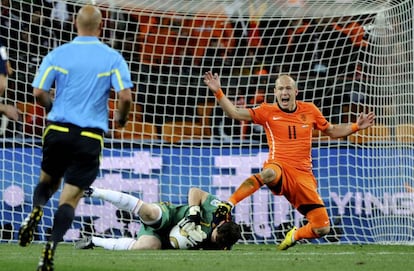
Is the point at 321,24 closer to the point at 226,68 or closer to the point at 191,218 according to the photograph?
the point at 226,68

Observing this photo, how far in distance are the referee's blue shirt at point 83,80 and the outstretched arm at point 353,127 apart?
4.06m

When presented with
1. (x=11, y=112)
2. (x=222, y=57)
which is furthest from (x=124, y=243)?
(x=222, y=57)

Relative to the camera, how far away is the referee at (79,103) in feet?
20.5

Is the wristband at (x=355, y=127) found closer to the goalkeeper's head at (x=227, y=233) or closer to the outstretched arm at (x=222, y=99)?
the outstretched arm at (x=222, y=99)

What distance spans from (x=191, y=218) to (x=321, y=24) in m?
4.05

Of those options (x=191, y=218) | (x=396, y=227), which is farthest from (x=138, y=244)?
(x=396, y=227)

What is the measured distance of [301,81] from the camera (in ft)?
41.7

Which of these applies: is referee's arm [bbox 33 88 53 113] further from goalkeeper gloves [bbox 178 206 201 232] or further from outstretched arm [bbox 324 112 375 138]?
outstretched arm [bbox 324 112 375 138]

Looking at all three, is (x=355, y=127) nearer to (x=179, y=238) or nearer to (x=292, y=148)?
(x=292, y=148)

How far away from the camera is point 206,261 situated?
7.59 meters

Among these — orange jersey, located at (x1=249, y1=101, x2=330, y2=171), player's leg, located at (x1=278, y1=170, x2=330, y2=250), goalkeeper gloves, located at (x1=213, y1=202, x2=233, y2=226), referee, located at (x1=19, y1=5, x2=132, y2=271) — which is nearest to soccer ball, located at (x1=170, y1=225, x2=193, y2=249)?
goalkeeper gloves, located at (x1=213, y1=202, x2=233, y2=226)

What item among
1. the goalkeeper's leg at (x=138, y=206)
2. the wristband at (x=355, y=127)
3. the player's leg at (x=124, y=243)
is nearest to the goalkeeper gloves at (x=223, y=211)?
the goalkeeper's leg at (x=138, y=206)

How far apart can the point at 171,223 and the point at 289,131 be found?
1.55 meters

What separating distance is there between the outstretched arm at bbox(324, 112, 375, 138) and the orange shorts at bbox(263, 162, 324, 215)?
578 millimetres
